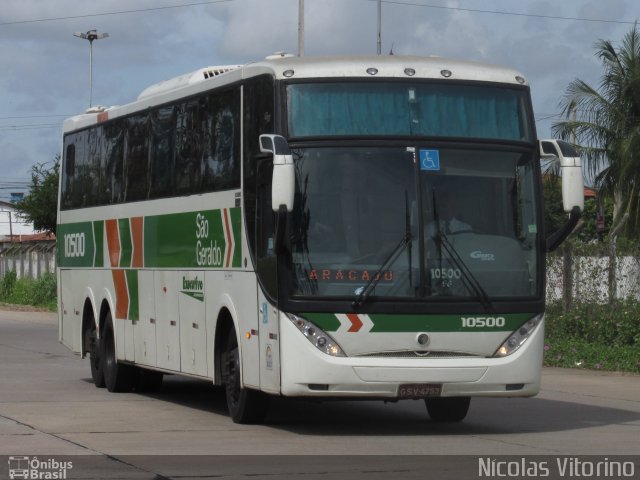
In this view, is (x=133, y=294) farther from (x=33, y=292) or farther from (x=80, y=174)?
(x=33, y=292)

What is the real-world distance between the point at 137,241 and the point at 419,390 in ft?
19.2

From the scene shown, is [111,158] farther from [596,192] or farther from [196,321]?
[596,192]

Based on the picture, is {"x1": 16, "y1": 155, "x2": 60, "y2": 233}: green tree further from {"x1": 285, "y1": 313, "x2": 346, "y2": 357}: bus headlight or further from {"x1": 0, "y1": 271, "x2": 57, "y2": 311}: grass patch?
{"x1": 285, "y1": 313, "x2": 346, "y2": 357}: bus headlight

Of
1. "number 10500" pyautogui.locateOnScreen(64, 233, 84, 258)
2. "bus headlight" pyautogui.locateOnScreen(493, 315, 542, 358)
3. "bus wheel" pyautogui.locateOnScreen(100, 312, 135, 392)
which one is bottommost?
"bus wheel" pyautogui.locateOnScreen(100, 312, 135, 392)

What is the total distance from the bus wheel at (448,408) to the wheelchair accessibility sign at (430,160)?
105 inches

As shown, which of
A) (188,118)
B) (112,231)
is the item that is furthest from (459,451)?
(112,231)

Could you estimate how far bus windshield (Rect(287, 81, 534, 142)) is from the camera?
13.5 metres

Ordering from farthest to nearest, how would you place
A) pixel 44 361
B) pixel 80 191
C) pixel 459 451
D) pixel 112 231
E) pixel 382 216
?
pixel 44 361, pixel 80 191, pixel 112 231, pixel 382 216, pixel 459 451

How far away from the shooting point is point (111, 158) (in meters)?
19.3

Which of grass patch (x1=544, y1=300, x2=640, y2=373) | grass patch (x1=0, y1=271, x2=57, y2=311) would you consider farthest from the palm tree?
grass patch (x1=0, y1=271, x2=57, y2=311)

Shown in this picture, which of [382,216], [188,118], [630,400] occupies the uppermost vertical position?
[188,118]

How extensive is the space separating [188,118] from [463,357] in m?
4.64

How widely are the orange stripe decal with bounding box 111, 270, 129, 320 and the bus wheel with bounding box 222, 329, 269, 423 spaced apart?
152 inches

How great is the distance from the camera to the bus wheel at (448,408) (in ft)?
49.3
